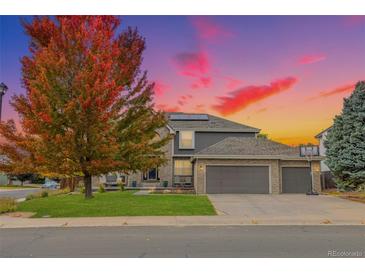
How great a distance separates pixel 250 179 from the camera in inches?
898

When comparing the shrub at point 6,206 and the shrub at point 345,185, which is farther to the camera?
the shrub at point 345,185

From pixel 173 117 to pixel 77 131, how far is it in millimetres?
17635

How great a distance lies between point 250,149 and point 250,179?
2369 millimetres

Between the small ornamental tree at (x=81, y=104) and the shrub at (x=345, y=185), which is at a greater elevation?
the small ornamental tree at (x=81, y=104)

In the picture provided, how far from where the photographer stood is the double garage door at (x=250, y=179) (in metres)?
22.7

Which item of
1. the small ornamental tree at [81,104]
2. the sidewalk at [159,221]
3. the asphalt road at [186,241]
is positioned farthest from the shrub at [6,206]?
the asphalt road at [186,241]

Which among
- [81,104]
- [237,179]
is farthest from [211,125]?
[81,104]

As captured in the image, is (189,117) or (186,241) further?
(189,117)

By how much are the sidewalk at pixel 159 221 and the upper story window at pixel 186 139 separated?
17213 millimetres

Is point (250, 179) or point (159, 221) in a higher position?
point (250, 179)

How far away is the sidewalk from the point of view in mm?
10767

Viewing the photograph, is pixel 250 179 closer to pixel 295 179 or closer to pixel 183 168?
pixel 295 179

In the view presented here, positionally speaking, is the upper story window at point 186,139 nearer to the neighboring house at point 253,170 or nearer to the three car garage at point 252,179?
the neighboring house at point 253,170
